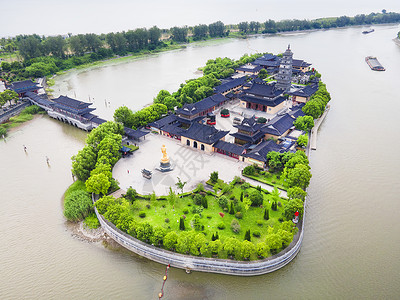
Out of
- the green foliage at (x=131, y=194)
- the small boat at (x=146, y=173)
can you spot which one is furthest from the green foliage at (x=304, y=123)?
the green foliage at (x=131, y=194)

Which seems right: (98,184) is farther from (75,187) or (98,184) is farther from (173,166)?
(173,166)

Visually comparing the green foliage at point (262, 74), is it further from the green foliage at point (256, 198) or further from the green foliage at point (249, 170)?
the green foliage at point (256, 198)

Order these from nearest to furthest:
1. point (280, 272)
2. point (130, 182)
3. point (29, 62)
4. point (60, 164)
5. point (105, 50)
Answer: point (280, 272) < point (130, 182) < point (60, 164) < point (29, 62) < point (105, 50)

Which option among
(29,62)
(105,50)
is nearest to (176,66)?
(105,50)

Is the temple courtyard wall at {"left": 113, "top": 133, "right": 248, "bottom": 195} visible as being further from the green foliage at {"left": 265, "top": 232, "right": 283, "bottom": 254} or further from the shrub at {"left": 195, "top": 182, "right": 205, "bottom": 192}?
the green foliage at {"left": 265, "top": 232, "right": 283, "bottom": 254}

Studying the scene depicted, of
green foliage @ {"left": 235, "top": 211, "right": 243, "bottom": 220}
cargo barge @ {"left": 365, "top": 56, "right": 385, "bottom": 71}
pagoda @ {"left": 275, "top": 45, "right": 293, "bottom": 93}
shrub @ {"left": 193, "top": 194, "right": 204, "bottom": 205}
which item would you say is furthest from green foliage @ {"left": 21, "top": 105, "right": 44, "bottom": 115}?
cargo barge @ {"left": 365, "top": 56, "right": 385, "bottom": 71}

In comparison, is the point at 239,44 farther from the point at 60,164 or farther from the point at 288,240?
the point at 288,240

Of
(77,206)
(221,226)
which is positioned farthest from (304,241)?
(77,206)
